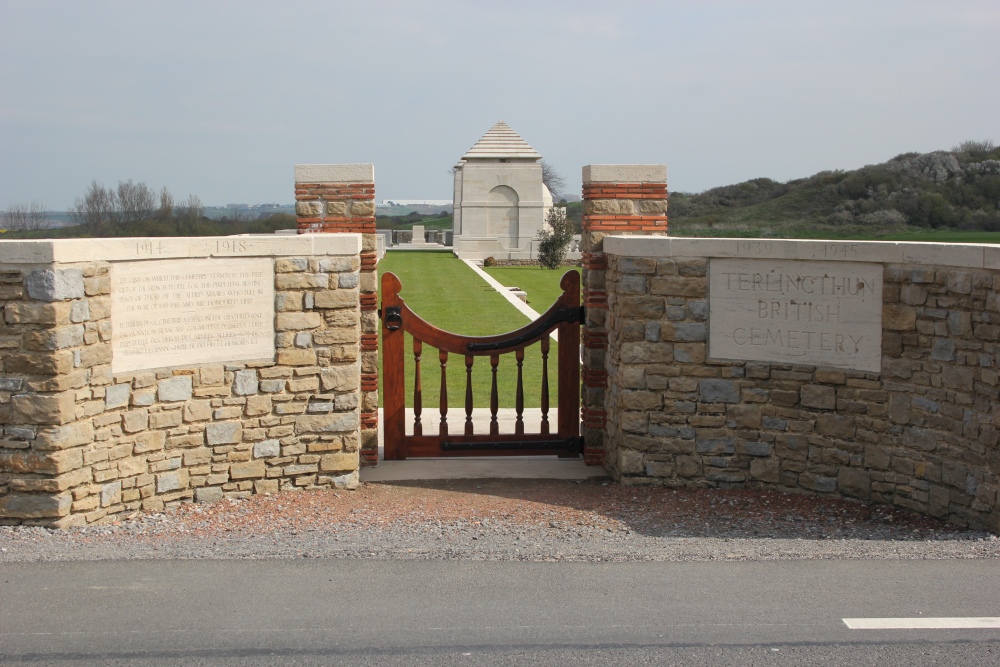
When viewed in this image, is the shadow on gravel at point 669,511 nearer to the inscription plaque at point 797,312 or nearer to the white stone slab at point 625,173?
the inscription plaque at point 797,312

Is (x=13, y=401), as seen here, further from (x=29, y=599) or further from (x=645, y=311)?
(x=645, y=311)

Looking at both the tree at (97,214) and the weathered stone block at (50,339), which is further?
the tree at (97,214)

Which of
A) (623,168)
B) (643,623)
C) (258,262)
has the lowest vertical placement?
(643,623)

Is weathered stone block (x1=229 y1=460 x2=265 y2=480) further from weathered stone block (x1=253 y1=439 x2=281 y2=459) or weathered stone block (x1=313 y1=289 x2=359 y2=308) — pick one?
weathered stone block (x1=313 y1=289 x2=359 y2=308)

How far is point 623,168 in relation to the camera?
981 cm

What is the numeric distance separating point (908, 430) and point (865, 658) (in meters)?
3.38

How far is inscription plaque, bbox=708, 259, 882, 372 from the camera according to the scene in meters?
8.32

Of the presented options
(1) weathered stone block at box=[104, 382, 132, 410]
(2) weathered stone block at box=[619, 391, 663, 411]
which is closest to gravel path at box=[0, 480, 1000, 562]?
(2) weathered stone block at box=[619, 391, 663, 411]

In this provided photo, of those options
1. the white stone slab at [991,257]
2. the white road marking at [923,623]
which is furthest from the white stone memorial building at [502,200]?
the white road marking at [923,623]

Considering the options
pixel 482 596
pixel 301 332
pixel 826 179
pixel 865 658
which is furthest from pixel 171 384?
pixel 826 179

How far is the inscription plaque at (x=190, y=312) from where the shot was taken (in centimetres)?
784

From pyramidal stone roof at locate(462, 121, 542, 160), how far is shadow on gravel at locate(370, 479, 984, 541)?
40024 millimetres

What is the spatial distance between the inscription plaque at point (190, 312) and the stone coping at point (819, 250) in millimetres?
3301

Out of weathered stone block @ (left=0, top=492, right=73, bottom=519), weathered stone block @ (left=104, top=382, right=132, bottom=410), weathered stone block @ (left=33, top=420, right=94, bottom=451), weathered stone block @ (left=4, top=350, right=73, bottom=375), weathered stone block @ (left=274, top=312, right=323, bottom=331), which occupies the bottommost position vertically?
weathered stone block @ (left=0, top=492, right=73, bottom=519)
